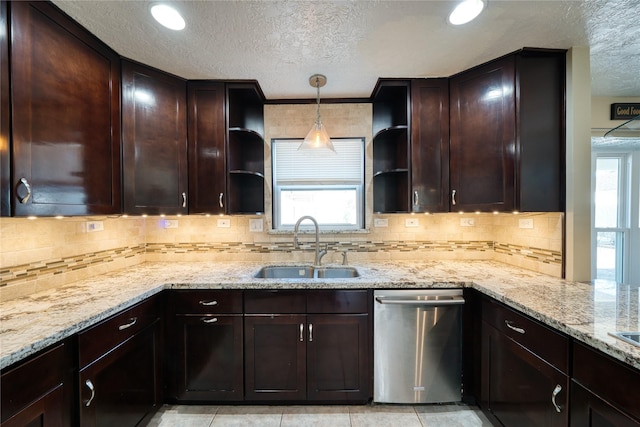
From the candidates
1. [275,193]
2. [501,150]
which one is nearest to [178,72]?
[275,193]

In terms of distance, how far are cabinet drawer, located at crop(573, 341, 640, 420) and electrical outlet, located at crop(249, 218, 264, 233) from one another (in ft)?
7.37

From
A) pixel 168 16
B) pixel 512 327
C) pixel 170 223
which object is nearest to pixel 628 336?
pixel 512 327

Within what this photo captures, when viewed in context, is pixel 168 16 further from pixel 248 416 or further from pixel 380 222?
pixel 248 416

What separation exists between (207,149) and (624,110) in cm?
369

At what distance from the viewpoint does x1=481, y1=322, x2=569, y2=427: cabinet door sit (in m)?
1.18

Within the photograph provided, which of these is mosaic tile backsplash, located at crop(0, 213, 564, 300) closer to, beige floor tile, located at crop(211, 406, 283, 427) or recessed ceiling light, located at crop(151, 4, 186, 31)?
beige floor tile, located at crop(211, 406, 283, 427)

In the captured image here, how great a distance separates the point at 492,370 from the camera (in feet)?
5.40

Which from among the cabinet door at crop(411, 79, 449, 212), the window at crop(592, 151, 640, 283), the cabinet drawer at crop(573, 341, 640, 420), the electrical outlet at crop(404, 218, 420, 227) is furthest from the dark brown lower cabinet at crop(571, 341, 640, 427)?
the window at crop(592, 151, 640, 283)

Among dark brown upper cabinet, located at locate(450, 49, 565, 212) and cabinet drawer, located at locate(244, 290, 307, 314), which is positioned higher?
dark brown upper cabinet, located at locate(450, 49, 565, 212)

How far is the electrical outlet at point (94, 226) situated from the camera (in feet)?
6.39

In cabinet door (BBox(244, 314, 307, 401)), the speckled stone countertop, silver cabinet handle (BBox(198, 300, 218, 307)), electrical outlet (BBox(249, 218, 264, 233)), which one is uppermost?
electrical outlet (BBox(249, 218, 264, 233))

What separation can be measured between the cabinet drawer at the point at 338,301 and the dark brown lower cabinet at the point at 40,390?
4.10 ft

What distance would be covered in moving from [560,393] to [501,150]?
4.78 feet

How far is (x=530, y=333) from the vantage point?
132 centimetres
